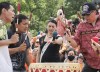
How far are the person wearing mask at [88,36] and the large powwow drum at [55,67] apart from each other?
228 mm

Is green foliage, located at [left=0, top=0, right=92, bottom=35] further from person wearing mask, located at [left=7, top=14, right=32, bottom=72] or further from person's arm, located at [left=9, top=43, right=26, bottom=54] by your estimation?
person's arm, located at [left=9, top=43, right=26, bottom=54]

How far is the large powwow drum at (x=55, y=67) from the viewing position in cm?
727

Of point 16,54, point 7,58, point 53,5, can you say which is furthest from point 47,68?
point 53,5

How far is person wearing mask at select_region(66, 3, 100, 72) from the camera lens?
6.95m

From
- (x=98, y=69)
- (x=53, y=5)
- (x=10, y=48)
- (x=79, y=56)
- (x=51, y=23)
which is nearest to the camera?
(x=10, y=48)

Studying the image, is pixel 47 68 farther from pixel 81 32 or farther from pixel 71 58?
pixel 71 58

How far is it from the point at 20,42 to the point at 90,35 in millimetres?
1195

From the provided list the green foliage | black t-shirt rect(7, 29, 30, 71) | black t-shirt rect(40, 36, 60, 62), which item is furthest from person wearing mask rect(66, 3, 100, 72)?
the green foliage

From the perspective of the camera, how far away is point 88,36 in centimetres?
698

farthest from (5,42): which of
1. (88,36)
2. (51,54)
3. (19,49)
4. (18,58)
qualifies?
(51,54)

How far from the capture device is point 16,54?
22.1 ft

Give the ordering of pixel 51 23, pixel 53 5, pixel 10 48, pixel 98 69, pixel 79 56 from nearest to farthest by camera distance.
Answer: pixel 10 48, pixel 98 69, pixel 51 23, pixel 79 56, pixel 53 5

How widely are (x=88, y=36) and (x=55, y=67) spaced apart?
887mm

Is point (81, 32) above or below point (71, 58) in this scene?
above
